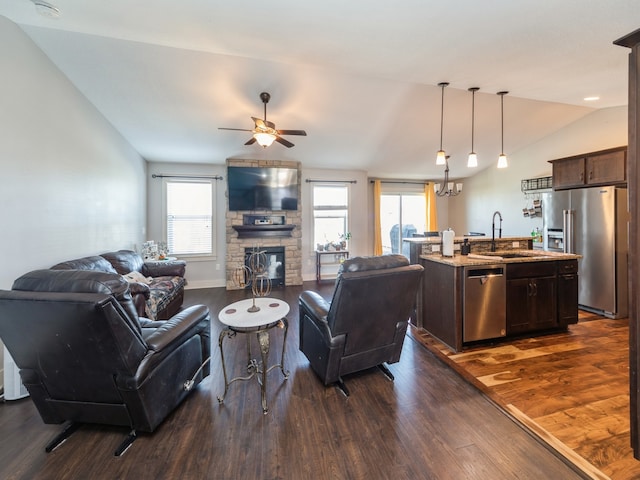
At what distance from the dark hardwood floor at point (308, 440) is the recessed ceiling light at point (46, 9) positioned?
3.03 metres

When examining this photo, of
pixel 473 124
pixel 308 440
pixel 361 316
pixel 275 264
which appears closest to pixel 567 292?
pixel 361 316

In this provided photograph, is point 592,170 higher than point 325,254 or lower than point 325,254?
higher

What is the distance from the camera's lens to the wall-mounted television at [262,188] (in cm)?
545

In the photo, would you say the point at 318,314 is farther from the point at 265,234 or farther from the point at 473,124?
the point at 473,124

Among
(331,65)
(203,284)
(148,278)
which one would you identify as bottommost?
(203,284)

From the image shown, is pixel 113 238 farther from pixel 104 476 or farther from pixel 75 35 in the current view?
pixel 104 476

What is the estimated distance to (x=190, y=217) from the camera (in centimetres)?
557

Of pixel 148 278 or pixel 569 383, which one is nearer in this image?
pixel 569 383

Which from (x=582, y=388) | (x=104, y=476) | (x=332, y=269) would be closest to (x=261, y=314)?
(x=104, y=476)

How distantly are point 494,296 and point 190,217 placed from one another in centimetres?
553

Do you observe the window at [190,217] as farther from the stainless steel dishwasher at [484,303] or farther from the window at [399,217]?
the stainless steel dishwasher at [484,303]

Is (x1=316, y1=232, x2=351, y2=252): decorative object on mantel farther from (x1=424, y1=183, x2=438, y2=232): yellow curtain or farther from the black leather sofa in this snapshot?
the black leather sofa

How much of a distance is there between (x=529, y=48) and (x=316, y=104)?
245 centimetres

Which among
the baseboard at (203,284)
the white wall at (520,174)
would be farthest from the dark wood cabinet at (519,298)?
the baseboard at (203,284)
